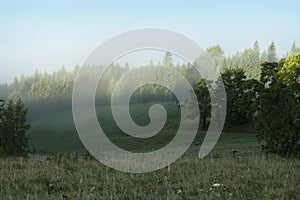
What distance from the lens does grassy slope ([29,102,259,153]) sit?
56.9m

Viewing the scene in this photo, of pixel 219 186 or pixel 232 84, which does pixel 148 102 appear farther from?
pixel 219 186

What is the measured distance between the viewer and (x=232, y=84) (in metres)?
80.3

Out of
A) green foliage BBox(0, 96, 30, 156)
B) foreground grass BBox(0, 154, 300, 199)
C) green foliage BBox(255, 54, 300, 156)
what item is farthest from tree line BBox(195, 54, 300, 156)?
green foliage BBox(0, 96, 30, 156)

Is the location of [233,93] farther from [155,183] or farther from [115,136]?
[155,183]

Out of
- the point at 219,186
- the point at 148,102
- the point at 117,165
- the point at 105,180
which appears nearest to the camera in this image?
the point at 219,186

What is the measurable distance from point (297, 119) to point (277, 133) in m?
1.52

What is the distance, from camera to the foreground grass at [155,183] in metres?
8.17

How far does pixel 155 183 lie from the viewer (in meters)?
9.71

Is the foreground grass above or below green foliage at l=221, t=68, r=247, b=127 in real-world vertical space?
below

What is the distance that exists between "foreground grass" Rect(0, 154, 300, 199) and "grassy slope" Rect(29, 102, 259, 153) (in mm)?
34988

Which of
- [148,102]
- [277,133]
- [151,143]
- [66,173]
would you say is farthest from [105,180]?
[148,102]

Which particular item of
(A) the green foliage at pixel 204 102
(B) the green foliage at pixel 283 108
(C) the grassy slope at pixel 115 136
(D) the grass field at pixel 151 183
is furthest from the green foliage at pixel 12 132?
(A) the green foliage at pixel 204 102

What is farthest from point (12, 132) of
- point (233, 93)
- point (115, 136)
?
point (233, 93)

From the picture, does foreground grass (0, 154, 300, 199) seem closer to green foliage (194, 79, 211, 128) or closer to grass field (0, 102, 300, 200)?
grass field (0, 102, 300, 200)
